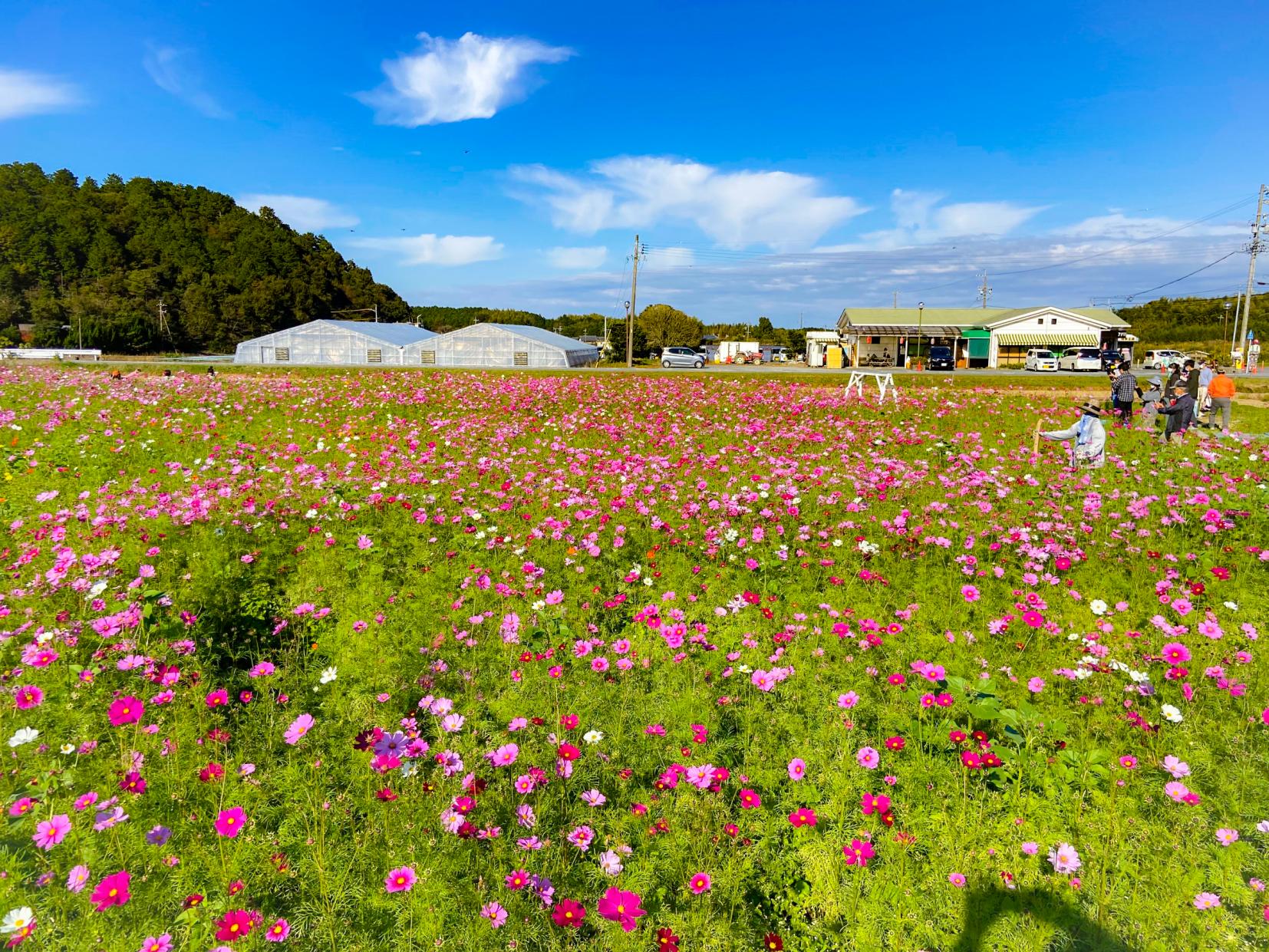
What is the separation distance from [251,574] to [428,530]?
1573 millimetres

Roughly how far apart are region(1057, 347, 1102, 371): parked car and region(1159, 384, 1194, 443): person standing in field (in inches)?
1576

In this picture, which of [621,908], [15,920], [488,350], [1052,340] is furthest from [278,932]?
[1052,340]

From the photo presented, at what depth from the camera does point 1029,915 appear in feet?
7.91

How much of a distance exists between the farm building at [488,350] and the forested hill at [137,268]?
53.0 meters

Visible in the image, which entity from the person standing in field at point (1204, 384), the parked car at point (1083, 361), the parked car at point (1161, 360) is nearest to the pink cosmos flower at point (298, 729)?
the person standing in field at point (1204, 384)

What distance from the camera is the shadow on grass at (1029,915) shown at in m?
2.31

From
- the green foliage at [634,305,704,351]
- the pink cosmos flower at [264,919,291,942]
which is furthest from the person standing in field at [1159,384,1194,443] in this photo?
the green foliage at [634,305,704,351]

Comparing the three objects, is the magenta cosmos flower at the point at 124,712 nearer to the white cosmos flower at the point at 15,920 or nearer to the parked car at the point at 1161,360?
the white cosmos flower at the point at 15,920

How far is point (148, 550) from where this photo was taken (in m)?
5.06

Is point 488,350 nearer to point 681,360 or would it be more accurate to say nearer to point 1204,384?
point 681,360

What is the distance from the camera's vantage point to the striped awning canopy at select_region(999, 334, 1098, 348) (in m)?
51.6

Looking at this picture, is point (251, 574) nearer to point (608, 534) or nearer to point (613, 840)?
point (608, 534)

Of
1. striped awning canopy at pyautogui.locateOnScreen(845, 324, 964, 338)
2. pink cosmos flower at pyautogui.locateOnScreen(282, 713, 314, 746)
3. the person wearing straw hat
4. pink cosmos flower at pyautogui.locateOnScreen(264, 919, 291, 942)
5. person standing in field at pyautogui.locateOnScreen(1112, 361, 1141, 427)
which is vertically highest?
striped awning canopy at pyautogui.locateOnScreen(845, 324, 964, 338)

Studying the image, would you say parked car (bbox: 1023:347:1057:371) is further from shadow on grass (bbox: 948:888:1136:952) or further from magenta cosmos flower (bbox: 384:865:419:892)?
magenta cosmos flower (bbox: 384:865:419:892)
